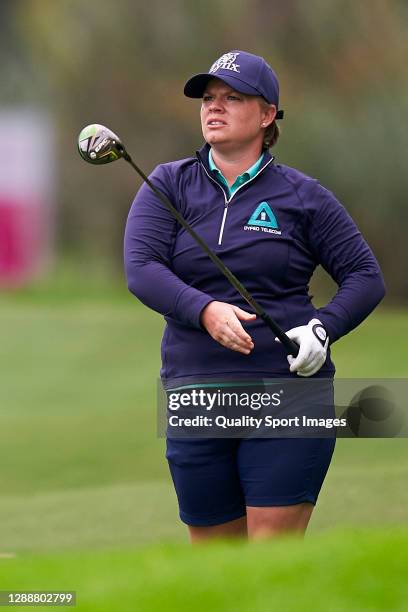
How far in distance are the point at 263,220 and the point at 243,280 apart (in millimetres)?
200

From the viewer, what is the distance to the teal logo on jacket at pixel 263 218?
196 inches

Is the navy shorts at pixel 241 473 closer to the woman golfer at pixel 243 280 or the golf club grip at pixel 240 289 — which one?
the woman golfer at pixel 243 280

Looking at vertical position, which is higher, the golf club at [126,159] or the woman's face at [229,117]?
the woman's face at [229,117]

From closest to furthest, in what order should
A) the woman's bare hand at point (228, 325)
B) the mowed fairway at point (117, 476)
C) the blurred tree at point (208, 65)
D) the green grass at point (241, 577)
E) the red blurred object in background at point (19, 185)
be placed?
1. the green grass at point (241, 577)
2. the mowed fairway at point (117, 476)
3. the woman's bare hand at point (228, 325)
4. the red blurred object in background at point (19, 185)
5. the blurred tree at point (208, 65)

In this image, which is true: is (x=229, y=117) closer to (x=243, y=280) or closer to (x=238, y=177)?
(x=238, y=177)

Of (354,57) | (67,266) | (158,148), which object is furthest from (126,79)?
(67,266)

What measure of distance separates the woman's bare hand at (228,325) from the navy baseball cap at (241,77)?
0.75 metres

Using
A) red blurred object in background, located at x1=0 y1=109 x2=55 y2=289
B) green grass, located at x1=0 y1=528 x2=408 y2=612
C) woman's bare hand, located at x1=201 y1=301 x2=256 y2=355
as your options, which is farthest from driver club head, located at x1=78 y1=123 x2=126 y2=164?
red blurred object in background, located at x1=0 y1=109 x2=55 y2=289

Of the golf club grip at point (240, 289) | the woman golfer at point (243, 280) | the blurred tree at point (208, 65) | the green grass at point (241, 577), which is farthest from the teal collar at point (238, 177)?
the blurred tree at point (208, 65)

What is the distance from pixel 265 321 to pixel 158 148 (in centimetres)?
2600

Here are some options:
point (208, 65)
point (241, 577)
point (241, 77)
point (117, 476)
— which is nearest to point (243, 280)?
point (241, 77)

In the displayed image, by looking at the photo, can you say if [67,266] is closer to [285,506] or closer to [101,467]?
[101,467]

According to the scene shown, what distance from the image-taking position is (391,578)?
12.2 feet

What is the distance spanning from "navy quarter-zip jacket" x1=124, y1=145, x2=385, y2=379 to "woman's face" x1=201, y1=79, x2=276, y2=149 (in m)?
0.09
